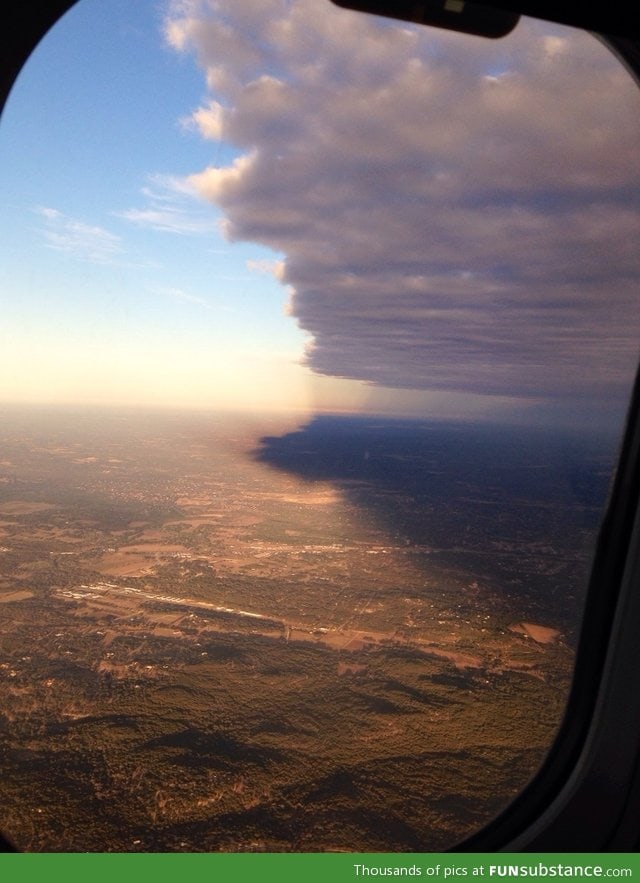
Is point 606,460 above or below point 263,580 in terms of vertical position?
above

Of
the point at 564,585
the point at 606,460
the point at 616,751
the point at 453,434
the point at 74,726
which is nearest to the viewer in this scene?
the point at 616,751

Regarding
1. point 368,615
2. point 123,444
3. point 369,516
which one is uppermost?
point 123,444

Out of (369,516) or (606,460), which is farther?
(369,516)

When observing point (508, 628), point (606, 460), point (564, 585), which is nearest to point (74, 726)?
point (508, 628)

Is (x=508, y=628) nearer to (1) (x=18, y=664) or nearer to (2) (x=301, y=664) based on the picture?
(2) (x=301, y=664)

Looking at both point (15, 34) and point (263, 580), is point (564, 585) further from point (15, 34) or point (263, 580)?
point (263, 580)

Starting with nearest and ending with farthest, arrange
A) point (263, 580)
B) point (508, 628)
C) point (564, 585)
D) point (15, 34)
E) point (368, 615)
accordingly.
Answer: point (15, 34)
point (564, 585)
point (508, 628)
point (368, 615)
point (263, 580)
